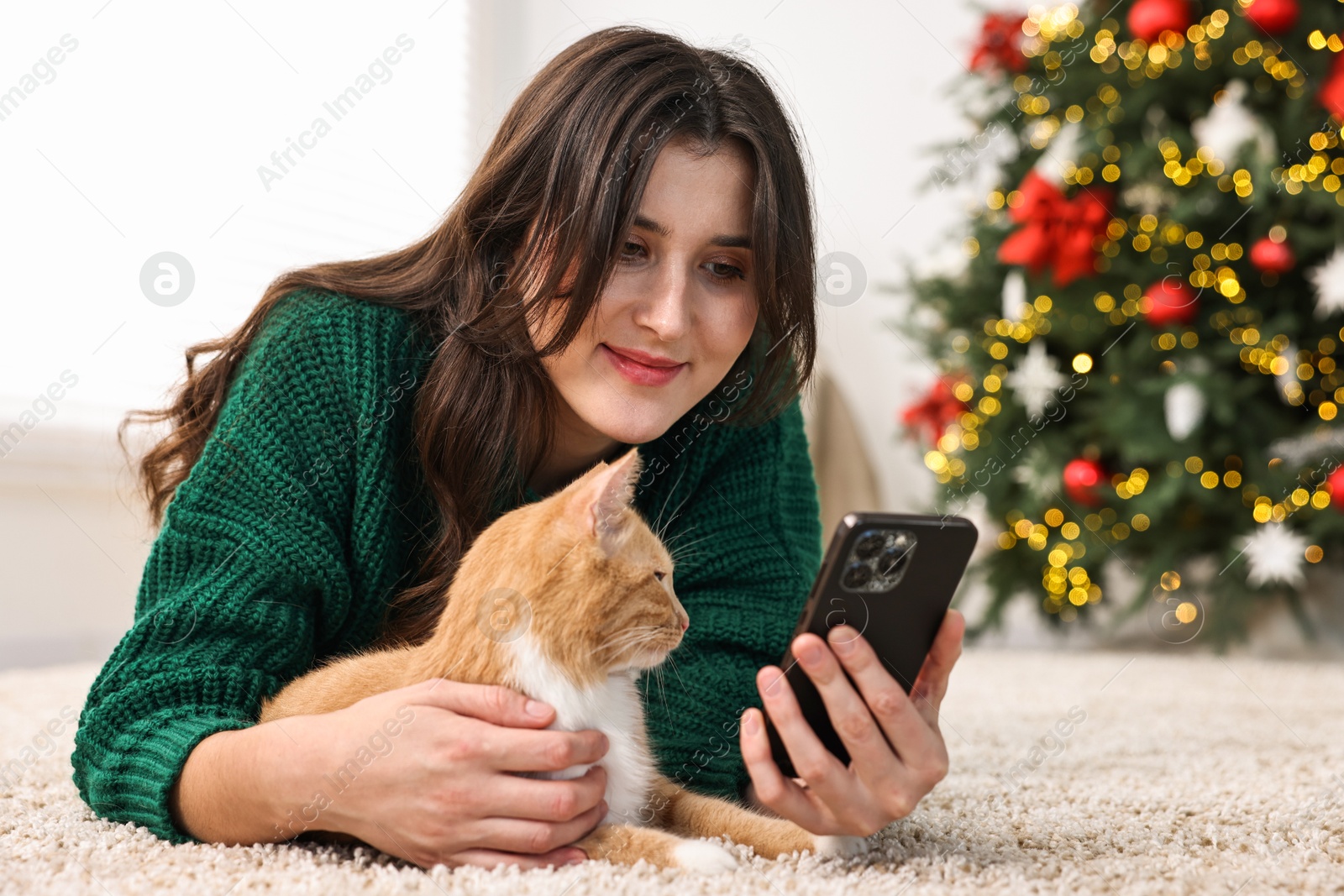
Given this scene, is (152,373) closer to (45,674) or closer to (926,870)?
(45,674)

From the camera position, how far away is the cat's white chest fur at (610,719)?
81 centimetres

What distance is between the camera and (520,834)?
0.78m

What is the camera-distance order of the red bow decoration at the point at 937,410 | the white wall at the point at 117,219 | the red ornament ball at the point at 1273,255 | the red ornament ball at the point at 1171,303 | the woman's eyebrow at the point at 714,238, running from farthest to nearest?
the red bow decoration at the point at 937,410 < the red ornament ball at the point at 1171,303 < the red ornament ball at the point at 1273,255 < the white wall at the point at 117,219 < the woman's eyebrow at the point at 714,238

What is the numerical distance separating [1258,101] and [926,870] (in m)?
2.51

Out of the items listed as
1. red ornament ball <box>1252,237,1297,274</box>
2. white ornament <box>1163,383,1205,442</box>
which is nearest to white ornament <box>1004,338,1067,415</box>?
white ornament <box>1163,383,1205,442</box>

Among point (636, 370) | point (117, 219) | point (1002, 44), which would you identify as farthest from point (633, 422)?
point (1002, 44)

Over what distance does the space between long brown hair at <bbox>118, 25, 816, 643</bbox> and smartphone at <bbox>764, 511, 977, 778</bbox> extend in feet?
1.26

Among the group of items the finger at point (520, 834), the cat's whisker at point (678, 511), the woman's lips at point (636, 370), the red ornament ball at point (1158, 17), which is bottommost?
the finger at point (520, 834)

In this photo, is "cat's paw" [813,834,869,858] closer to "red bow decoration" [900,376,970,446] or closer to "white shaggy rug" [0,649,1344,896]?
"white shaggy rug" [0,649,1344,896]

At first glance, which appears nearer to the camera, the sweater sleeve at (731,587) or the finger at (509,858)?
the finger at (509,858)

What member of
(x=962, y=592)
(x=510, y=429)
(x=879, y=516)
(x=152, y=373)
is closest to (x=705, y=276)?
(x=510, y=429)

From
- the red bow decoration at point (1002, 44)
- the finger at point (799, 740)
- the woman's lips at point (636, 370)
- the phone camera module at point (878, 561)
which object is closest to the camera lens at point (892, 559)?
the phone camera module at point (878, 561)

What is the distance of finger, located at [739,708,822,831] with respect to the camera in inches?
32.3

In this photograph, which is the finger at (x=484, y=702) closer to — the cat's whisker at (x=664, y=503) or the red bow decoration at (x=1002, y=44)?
the cat's whisker at (x=664, y=503)
